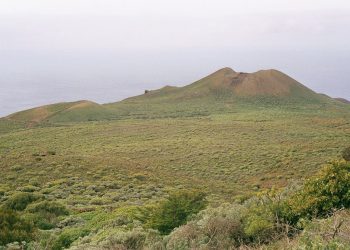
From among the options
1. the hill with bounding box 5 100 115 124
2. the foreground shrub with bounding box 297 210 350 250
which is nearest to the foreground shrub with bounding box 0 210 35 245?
the foreground shrub with bounding box 297 210 350 250

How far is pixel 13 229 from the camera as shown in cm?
1141

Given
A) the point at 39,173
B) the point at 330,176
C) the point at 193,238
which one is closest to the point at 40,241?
the point at 193,238

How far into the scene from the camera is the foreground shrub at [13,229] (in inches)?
430

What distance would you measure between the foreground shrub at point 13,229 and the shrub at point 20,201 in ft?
15.5

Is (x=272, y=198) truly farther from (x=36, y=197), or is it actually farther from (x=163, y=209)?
(x=36, y=197)

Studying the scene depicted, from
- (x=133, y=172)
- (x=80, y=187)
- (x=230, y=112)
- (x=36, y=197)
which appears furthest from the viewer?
A: (x=230, y=112)

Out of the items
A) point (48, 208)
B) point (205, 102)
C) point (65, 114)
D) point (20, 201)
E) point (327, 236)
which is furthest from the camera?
point (205, 102)

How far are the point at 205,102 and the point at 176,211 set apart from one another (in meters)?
60.4

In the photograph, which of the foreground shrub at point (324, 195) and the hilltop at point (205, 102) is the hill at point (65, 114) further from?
the foreground shrub at point (324, 195)

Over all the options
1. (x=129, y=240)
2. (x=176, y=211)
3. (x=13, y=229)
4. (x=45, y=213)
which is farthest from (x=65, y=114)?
(x=129, y=240)

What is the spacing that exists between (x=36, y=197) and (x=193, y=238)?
35.5 ft

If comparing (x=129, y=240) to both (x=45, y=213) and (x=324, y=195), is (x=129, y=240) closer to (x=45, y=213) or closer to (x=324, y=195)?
(x=324, y=195)

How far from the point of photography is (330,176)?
30.0 ft

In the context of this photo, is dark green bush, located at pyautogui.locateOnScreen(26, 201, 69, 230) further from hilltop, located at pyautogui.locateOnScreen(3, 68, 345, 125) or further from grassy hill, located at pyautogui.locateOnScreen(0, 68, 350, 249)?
hilltop, located at pyautogui.locateOnScreen(3, 68, 345, 125)
